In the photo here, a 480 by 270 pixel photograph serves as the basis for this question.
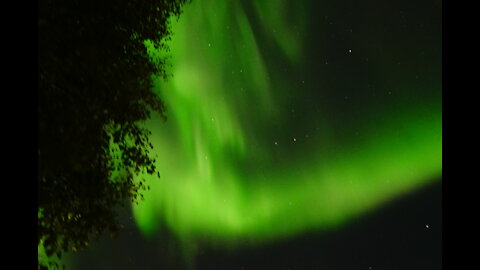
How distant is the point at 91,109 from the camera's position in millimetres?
2771

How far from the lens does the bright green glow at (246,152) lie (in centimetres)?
226

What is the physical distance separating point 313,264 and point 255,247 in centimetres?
36

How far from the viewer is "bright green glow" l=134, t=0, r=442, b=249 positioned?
7.41 ft

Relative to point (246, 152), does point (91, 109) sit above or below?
above

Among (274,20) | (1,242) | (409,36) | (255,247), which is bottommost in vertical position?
(255,247)

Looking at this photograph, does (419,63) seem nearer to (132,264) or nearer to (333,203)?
(333,203)

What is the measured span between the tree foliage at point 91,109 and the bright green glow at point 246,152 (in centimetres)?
12

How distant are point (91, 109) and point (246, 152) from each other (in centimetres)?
81

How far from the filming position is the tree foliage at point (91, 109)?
2.67 meters

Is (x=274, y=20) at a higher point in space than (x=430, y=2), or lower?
higher

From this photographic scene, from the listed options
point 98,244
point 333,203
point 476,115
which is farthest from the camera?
point 98,244

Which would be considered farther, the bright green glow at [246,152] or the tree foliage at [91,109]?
the tree foliage at [91,109]

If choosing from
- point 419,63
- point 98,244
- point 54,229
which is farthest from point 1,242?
point 419,63

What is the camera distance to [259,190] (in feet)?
9.09
